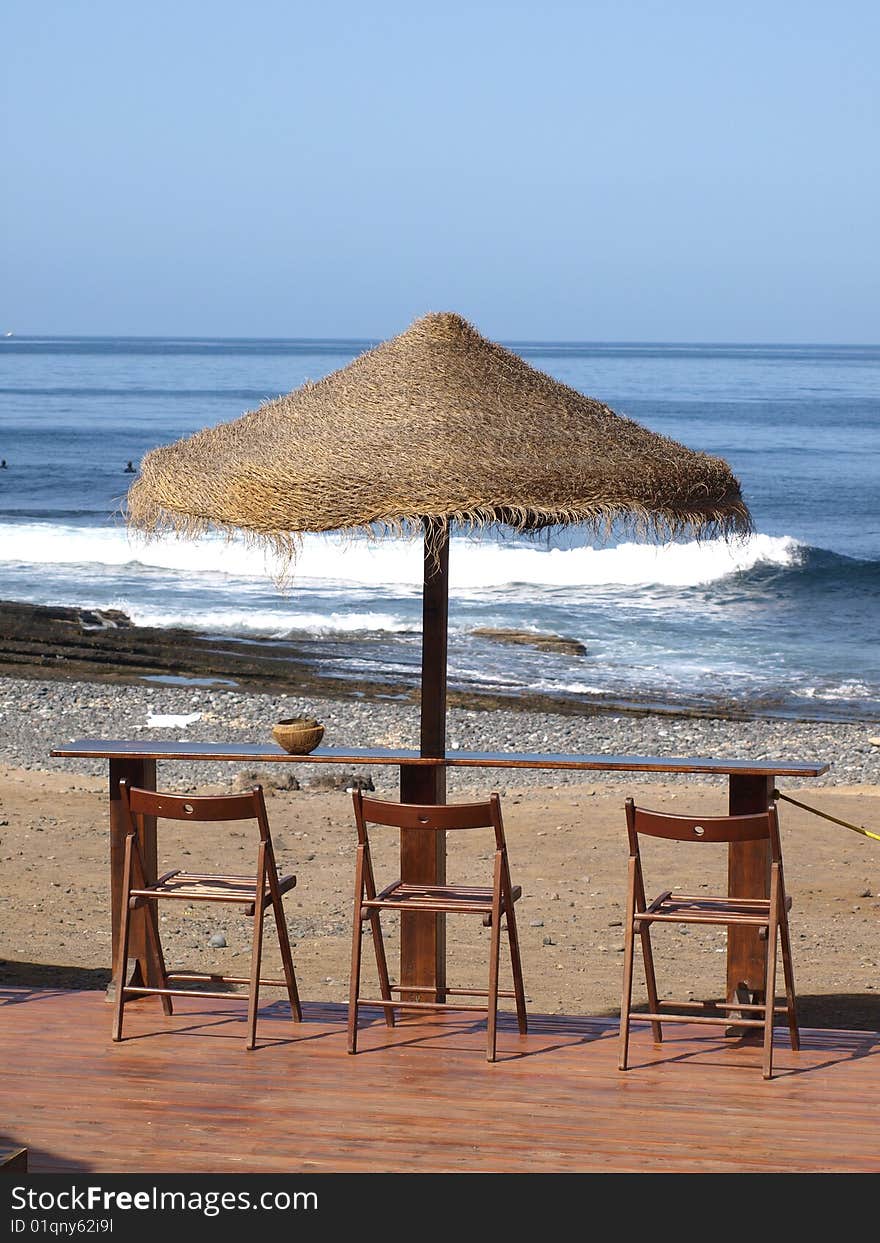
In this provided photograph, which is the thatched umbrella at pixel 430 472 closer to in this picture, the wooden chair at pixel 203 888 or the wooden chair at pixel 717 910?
the wooden chair at pixel 203 888

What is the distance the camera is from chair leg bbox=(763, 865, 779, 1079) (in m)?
4.95

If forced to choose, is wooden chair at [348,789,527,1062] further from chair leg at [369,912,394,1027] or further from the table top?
the table top

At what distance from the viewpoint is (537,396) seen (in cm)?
587

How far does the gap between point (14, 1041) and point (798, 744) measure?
33.5 ft

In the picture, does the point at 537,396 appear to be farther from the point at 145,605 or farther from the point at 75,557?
the point at 75,557

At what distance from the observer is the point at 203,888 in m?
5.46

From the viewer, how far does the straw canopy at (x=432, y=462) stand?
542 cm

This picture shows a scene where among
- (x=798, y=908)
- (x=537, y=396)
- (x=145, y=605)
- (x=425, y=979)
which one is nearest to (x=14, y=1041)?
(x=425, y=979)

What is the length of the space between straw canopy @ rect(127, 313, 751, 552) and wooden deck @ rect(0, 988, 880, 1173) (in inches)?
72.0

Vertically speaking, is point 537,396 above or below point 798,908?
above

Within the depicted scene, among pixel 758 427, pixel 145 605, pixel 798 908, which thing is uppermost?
pixel 758 427

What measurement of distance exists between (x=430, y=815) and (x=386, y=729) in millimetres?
9101

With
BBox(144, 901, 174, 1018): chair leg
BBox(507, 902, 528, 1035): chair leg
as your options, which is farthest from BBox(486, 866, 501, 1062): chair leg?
BBox(144, 901, 174, 1018): chair leg

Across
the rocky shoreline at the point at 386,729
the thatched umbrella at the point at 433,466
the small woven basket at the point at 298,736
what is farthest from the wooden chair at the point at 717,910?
the rocky shoreline at the point at 386,729
